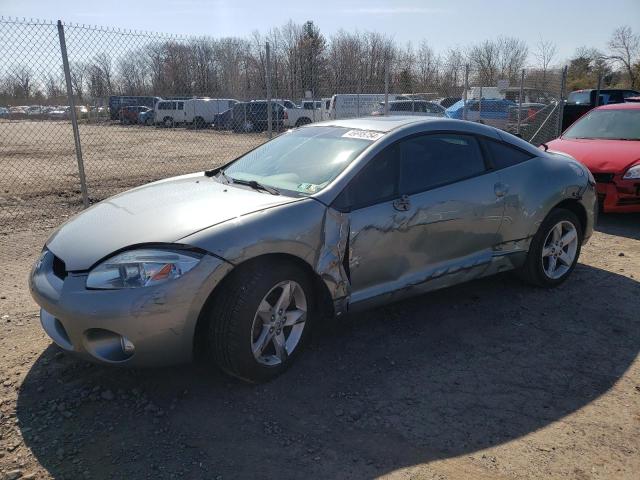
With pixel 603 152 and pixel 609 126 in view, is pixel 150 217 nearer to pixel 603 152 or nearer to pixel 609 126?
pixel 603 152

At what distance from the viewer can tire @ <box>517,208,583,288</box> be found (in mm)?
4462

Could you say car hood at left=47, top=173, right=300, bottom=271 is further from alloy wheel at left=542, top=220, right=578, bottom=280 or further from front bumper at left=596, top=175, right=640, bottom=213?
front bumper at left=596, top=175, right=640, bottom=213

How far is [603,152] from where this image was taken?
23.4 ft

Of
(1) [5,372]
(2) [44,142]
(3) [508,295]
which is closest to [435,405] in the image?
(3) [508,295]

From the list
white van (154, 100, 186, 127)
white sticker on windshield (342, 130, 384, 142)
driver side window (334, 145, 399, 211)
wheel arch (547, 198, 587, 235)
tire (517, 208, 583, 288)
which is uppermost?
white van (154, 100, 186, 127)

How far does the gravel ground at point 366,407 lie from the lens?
2486 mm

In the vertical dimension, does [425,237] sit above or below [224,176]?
below

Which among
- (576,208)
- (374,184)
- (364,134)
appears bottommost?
(576,208)

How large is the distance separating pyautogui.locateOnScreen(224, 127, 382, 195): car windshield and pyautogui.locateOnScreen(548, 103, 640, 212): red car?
4.43m

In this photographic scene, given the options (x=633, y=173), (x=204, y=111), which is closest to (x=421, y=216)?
(x=633, y=173)

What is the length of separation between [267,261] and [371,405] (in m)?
0.99

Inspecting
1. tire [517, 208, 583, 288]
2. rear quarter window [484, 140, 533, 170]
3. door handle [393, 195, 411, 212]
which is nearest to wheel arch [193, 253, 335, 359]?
door handle [393, 195, 411, 212]

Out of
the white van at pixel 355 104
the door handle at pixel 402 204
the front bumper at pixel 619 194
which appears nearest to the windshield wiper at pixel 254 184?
the door handle at pixel 402 204

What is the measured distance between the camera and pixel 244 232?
2.90 metres
